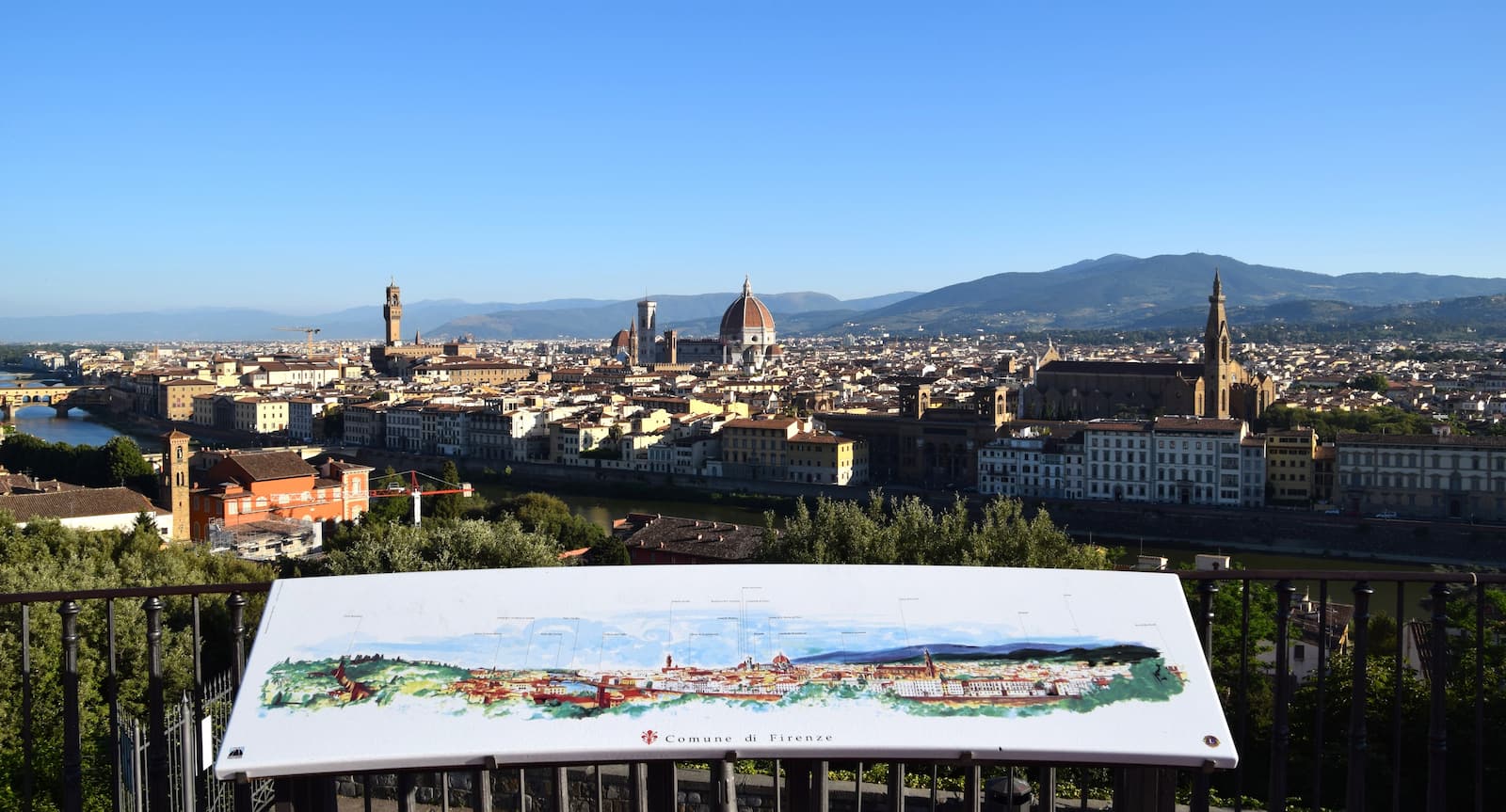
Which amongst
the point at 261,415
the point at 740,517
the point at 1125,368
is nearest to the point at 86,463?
the point at 740,517

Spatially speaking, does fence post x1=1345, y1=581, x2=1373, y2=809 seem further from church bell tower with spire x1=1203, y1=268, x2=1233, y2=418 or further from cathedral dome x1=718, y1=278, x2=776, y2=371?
cathedral dome x1=718, y1=278, x2=776, y2=371

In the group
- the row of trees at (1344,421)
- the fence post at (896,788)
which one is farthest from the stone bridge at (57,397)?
the fence post at (896,788)

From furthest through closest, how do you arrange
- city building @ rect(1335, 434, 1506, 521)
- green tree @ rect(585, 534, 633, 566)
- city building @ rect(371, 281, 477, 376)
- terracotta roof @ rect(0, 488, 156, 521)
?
city building @ rect(371, 281, 477, 376) < city building @ rect(1335, 434, 1506, 521) < terracotta roof @ rect(0, 488, 156, 521) < green tree @ rect(585, 534, 633, 566)

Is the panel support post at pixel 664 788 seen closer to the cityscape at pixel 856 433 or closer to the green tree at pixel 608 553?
the green tree at pixel 608 553

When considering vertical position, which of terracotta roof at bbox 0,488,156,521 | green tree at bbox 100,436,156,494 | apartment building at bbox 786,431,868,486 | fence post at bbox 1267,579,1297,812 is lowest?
apartment building at bbox 786,431,868,486

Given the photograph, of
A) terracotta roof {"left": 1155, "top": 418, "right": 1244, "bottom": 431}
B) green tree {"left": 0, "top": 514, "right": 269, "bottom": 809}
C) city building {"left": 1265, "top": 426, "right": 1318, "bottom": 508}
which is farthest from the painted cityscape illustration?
terracotta roof {"left": 1155, "top": 418, "right": 1244, "bottom": 431}

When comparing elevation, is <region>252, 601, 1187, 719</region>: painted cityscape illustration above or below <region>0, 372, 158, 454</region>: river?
above

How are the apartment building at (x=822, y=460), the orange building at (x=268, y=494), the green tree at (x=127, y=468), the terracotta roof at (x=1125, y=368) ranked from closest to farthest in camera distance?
the orange building at (x=268, y=494) → the green tree at (x=127, y=468) → the apartment building at (x=822, y=460) → the terracotta roof at (x=1125, y=368)
